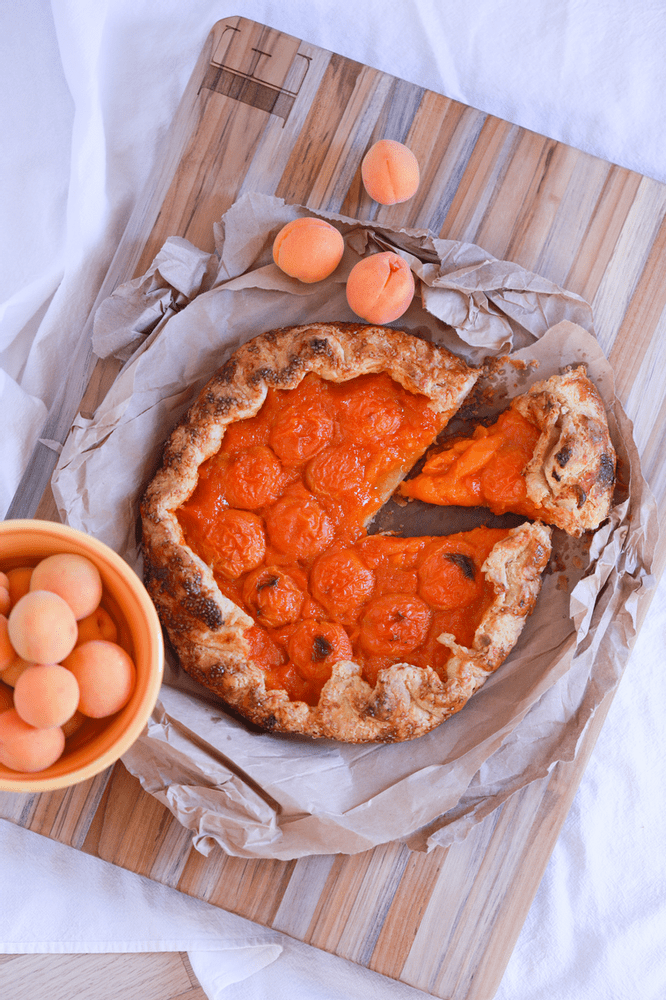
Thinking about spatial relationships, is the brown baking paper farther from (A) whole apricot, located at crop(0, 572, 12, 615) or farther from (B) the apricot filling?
(A) whole apricot, located at crop(0, 572, 12, 615)

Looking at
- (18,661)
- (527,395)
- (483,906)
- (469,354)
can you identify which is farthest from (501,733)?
(18,661)

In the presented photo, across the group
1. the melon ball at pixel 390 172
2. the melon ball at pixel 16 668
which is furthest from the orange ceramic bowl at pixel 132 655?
the melon ball at pixel 390 172

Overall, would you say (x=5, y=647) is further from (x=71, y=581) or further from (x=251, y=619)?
(x=251, y=619)

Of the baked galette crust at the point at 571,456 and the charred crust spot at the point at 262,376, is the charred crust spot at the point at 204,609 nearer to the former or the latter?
the charred crust spot at the point at 262,376

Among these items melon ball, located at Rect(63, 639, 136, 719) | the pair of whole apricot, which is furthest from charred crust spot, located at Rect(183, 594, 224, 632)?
the pair of whole apricot

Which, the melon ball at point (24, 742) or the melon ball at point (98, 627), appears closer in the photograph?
the melon ball at point (24, 742)

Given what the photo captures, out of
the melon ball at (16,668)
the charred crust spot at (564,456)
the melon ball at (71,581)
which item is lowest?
the melon ball at (16,668)
